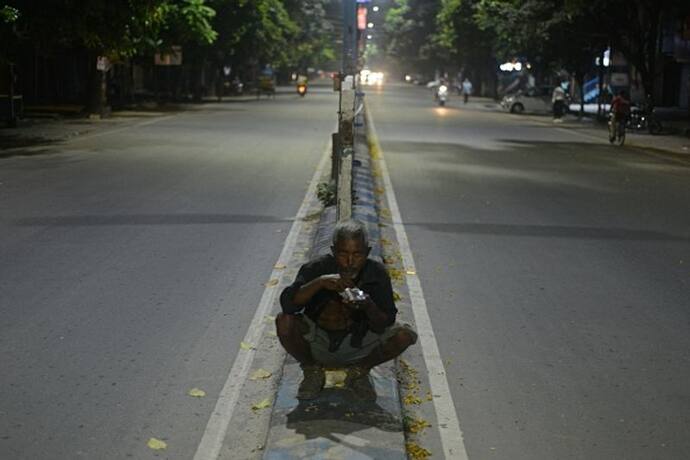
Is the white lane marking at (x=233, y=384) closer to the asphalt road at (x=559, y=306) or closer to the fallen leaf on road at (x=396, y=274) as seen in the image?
the fallen leaf on road at (x=396, y=274)

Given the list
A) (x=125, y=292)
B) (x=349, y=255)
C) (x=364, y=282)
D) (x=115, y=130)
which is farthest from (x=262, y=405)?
(x=115, y=130)

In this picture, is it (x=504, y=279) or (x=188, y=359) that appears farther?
(x=504, y=279)

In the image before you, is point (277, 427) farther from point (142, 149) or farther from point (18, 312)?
point (142, 149)

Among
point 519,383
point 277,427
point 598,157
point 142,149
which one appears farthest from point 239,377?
point 598,157

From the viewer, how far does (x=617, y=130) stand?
105ft

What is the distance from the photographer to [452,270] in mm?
10766

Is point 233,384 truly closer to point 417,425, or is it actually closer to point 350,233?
point 417,425

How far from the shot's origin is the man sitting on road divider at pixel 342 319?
5.65m

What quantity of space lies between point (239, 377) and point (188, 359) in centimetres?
55

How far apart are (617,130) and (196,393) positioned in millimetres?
27448

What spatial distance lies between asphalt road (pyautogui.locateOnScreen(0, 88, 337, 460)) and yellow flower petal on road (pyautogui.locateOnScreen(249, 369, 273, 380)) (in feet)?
0.74

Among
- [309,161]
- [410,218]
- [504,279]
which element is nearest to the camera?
[504,279]

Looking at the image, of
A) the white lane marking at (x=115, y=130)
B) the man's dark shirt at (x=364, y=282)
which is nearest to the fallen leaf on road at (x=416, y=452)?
the man's dark shirt at (x=364, y=282)

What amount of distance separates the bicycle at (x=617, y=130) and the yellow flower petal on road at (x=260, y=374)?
26605 mm
